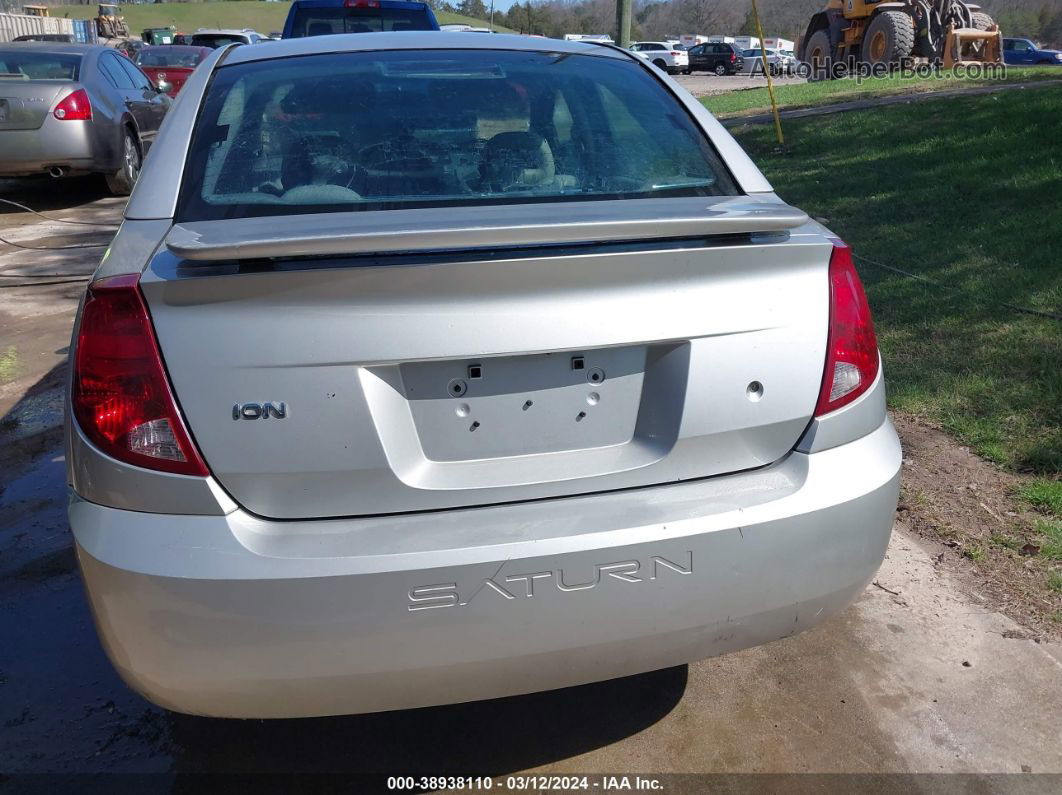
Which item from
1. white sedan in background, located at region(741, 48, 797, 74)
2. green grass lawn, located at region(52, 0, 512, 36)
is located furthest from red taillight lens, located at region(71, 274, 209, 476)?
green grass lawn, located at region(52, 0, 512, 36)

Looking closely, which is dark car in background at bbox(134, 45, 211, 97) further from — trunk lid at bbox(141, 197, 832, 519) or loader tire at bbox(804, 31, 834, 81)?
trunk lid at bbox(141, 197, 832, 519)

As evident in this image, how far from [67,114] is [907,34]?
50.0 feet

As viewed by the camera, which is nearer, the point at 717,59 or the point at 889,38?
the point at 889,38

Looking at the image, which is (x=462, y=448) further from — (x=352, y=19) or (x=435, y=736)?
(x=352, y=19)

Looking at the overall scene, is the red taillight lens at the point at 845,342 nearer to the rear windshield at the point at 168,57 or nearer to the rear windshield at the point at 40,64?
the rear windshield at the point at 40,64

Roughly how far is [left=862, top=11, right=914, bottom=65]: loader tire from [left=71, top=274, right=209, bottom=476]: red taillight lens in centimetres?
1911

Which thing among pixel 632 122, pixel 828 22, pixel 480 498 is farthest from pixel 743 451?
pixel 828 22

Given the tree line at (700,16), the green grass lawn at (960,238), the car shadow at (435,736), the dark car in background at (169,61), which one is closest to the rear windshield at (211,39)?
the dark car in background at (169,61)

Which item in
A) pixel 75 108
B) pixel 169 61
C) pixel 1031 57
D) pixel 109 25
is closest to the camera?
pixel 75 108

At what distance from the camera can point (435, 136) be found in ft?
8.70

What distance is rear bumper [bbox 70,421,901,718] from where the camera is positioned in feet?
6.26

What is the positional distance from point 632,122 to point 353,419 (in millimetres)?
1448

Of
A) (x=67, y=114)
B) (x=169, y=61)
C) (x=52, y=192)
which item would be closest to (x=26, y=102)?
(x=67, y=114)

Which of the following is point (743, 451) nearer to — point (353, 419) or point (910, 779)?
point (353, 419)
